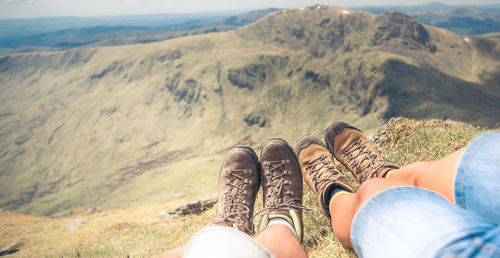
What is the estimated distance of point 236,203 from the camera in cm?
524

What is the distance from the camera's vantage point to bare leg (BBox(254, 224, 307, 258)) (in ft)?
8.71

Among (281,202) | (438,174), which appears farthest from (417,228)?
(281,202)

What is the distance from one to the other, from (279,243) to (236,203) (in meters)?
2.51

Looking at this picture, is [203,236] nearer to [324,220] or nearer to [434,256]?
[434,256]

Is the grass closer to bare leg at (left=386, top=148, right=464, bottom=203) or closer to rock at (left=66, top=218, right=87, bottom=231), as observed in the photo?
bare leg at (left=386, top=148, right=464, bottom=203)

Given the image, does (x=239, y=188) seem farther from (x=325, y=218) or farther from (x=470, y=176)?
(x=470, y=176)

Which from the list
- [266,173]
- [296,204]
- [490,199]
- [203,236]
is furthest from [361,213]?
[266,173]

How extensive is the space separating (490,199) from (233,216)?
3807 millimetres

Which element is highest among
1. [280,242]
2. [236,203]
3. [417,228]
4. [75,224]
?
[417,228]

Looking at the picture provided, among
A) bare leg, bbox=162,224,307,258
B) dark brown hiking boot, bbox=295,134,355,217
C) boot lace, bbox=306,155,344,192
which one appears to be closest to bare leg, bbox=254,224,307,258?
bare leg, bbox=162,224,307,258

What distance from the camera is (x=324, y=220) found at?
166 inches

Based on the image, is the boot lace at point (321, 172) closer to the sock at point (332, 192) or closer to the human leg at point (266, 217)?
the sock at point (332, 192)

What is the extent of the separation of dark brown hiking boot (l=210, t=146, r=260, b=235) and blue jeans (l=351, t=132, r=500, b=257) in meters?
2.59

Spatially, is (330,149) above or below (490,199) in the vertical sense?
below
